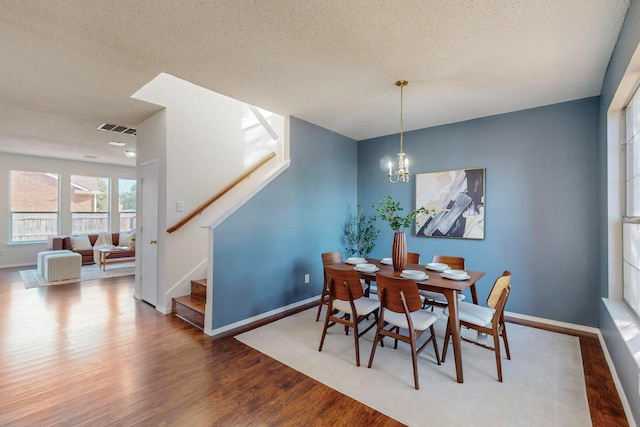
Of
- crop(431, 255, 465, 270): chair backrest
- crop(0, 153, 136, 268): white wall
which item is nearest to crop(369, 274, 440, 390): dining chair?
crop(431, 255, 465, 270): chair backrest

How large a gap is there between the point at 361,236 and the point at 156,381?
11.5 ft

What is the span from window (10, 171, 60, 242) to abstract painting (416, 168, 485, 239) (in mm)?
8992

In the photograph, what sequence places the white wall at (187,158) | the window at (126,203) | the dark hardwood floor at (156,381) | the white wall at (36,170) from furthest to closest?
the window at (126,203) < the white wall at (36,170) < the white wall at (187,158) < the dark hardwood floor at (156,381)

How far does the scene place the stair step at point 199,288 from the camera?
362 cm

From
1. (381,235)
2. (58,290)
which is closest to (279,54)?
(381,235)

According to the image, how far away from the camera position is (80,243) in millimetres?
7172

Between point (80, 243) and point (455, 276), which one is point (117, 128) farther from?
point (455, 276)

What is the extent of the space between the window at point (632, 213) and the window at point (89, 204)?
34.5 feet

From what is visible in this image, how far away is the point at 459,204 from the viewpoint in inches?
157

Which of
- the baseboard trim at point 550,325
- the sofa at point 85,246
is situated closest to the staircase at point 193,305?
the baseboard trim at point 550,325

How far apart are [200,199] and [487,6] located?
3.80m

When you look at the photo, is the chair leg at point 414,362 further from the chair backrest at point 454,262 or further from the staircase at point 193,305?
the staircase at point 193,305

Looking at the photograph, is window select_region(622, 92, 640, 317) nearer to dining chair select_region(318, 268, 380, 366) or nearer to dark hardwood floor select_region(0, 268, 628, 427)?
dark hardwood floor select_region(0, 268, 628, 427)

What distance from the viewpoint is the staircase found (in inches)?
129
